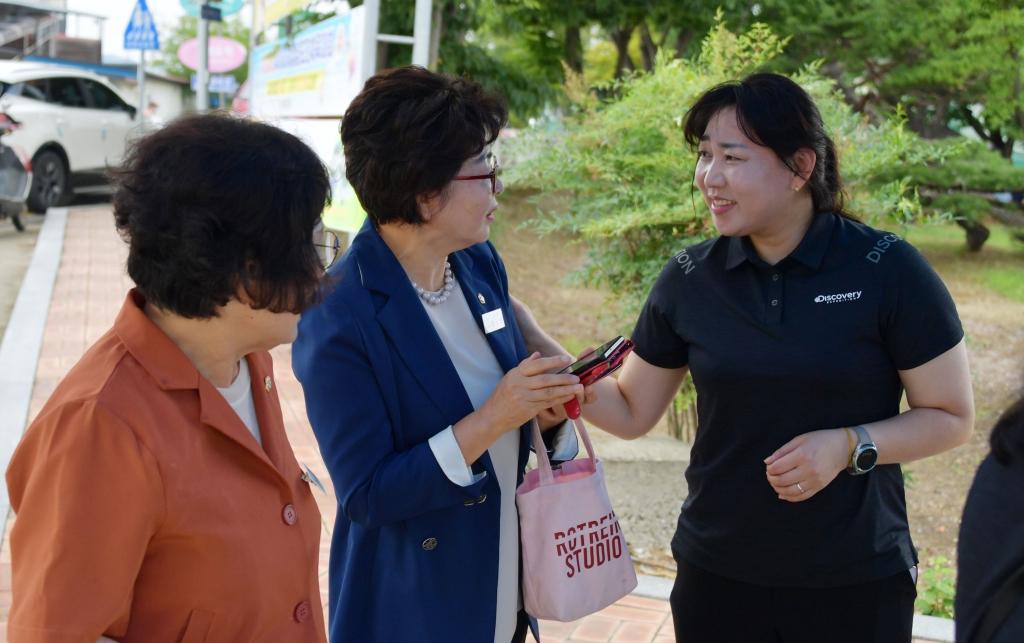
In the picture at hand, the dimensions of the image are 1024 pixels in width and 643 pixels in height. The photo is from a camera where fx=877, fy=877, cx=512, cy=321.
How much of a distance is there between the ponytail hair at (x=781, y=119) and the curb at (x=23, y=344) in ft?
9.48

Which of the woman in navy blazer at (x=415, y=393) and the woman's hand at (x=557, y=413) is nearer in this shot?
the woman in navy blazer at (x=415, y=393)

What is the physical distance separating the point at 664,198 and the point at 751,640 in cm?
307

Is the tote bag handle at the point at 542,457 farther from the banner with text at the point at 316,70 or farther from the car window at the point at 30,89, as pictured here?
the car window at the point at 30,89

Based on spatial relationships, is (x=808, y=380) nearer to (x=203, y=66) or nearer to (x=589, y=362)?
(x=589, y=362)

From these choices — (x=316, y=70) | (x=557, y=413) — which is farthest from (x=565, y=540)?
(x=316, y=70)

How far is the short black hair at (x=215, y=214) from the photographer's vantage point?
1.34 meters

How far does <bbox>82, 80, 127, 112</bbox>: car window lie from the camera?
13.6 metres

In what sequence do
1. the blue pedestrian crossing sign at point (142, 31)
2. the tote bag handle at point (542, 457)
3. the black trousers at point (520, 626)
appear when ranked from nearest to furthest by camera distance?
the tote bag handle at point (542, 457)
the black trousers at point (520, 626)
the blue pedestrian crossing sign at point (142, 31)

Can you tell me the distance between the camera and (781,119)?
195 cm

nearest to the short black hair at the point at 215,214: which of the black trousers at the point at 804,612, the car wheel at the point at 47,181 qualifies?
the black trousers at the point at 804,612

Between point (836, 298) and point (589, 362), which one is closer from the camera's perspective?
point (589, 362)

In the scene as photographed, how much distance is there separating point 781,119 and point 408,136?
32.6 inches

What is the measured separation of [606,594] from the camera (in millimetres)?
1950

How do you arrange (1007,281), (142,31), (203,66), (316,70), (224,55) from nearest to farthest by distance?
(316,70)
(203,66)
(1007,281)
(224,55)
(142,31)
